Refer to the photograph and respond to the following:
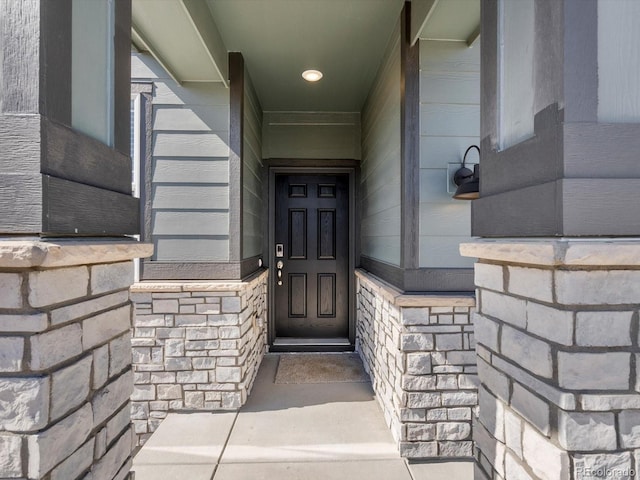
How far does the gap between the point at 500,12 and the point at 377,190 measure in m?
2.00

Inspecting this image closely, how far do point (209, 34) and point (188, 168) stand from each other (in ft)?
3.11

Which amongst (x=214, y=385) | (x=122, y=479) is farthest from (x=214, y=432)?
(x=122, y=479)

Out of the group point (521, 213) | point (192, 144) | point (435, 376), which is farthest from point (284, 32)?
point (435, 376)

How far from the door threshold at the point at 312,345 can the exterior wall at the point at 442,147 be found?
80.7 inches

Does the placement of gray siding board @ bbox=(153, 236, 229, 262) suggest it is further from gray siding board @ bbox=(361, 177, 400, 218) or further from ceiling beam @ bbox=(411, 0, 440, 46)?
ceiling beam @ bbox=(411, 0, 440, 46)

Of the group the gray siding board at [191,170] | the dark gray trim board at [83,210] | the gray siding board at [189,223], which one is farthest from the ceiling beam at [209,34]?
the dark gray trim board at [83,210]

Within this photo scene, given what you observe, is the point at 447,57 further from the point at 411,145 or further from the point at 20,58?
the point at 20,58

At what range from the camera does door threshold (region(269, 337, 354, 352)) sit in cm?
393

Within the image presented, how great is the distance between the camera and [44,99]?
0.84 m

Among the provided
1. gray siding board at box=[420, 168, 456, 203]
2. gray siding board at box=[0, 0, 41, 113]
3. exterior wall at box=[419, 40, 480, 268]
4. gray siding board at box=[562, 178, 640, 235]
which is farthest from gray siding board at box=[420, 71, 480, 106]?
gray siding board at box=[0, 0, 41, 113]

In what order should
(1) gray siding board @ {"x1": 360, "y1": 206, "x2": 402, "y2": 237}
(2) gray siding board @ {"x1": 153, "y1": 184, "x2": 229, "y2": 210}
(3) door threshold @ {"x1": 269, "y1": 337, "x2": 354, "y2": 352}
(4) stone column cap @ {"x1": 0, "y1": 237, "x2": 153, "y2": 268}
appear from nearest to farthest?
(4) stone column cap @ {"x1": 0, "y1": 237, "x2": 153, "y2": 268} < (1) gray siding board @ {"x1": 360, "y1": 206, "x2": 402, "y2": 237} < (2) gray siding board @ {"x1": 153, "y1": 184, "x2": 229, "y2": 210} < (3) door threshold @ {"x1": 269, "y1": 337, "x2": 354, "y2": 352}

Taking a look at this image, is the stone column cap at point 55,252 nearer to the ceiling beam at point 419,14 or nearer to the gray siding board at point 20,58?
the gray siding board at point 20,58

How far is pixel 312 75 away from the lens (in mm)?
3129

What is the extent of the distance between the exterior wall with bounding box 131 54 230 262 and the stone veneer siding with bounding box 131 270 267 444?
292mm
